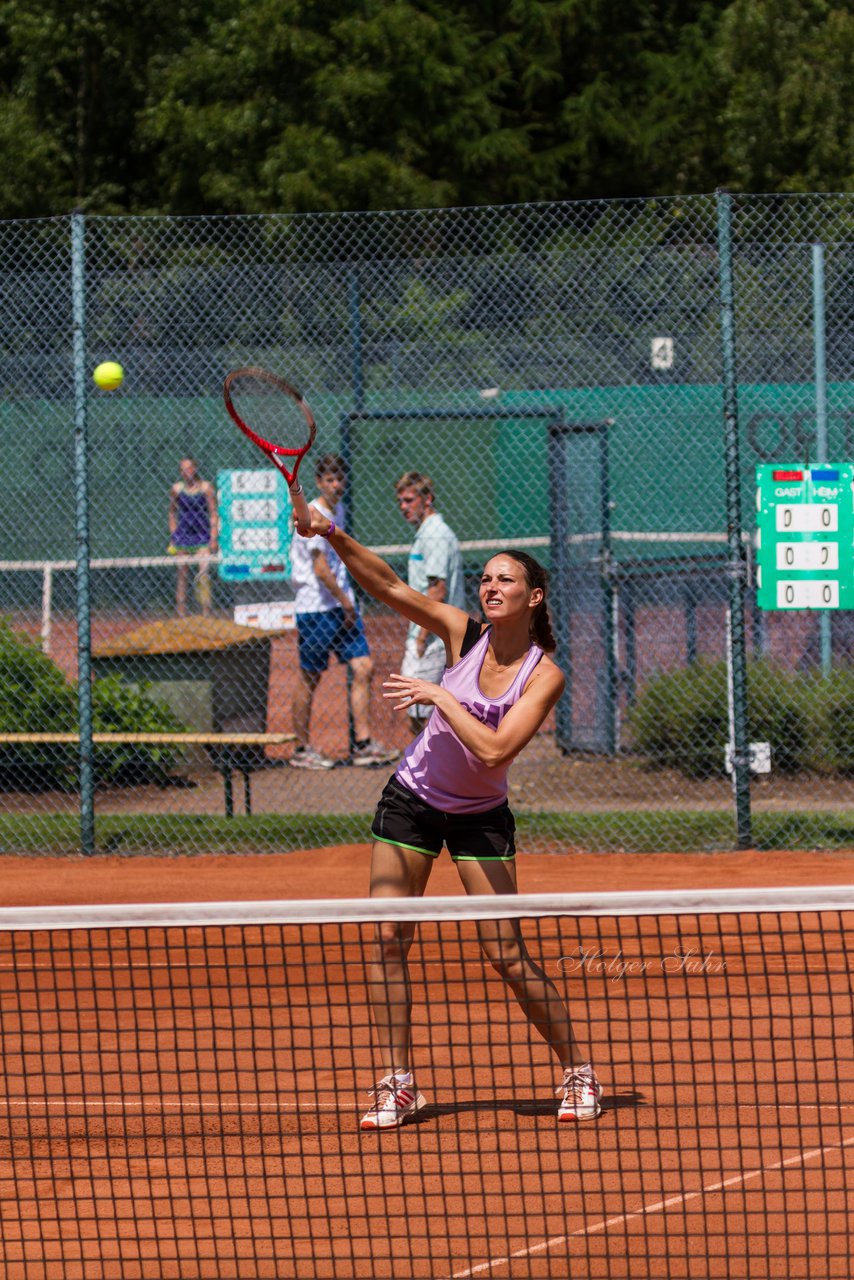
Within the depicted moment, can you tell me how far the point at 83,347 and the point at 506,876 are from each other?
4.76 m

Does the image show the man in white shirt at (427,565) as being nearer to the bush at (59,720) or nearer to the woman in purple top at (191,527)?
the bush at (59,720)

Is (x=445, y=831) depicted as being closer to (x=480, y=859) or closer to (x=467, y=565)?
(x=480, y=859)

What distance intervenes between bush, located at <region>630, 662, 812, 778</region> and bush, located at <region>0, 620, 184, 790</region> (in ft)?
8.68

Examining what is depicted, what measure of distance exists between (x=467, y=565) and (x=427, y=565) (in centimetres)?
284

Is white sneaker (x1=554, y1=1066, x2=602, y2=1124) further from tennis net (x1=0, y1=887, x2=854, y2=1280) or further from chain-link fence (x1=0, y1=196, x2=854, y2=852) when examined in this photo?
chain-link fence (x1=0, y1=196, x2=854, y2=852)

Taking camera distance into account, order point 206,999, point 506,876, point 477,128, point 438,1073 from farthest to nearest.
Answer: point 477,128 → point 206,999 → point 438,1073 → point 506,876

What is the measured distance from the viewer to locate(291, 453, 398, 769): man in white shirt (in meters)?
9.84

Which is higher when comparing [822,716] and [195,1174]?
[822,716]

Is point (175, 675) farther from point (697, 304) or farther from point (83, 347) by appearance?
point (697, 304)

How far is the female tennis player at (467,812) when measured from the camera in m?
5.22

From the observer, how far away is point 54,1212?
15.7 feet

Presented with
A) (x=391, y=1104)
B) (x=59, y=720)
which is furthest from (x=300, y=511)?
(x=59, y=720)

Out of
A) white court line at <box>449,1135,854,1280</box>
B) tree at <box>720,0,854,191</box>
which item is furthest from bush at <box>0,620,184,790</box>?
tree at <box>720,0,854,191</box>

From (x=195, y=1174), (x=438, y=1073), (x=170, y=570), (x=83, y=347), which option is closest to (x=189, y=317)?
(x=83, y=347)
